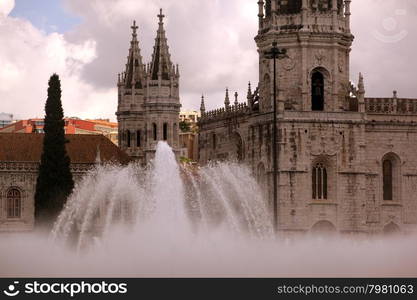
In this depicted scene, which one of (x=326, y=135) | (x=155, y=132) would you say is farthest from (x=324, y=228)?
(x=155, y=132)

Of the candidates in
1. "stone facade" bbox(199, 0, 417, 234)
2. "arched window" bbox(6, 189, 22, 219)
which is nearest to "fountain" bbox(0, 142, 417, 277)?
"stone facade" bbox(199, 0, 417, 234)

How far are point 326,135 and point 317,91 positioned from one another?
3037mm

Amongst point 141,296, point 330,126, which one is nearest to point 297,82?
point 330,126

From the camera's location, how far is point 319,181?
218ft

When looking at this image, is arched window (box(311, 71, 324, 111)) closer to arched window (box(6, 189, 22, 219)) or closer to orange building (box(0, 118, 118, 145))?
arched window (box(6, 189, 22, 219))

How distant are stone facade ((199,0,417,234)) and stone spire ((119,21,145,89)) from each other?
1774 centimetres

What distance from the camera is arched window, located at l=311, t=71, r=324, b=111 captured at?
67.6 meters

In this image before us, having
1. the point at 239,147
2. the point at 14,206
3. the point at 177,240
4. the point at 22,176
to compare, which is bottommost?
the point at 177,240

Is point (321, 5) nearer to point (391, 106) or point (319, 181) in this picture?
point (391, 106)

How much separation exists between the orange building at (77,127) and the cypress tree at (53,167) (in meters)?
67.9

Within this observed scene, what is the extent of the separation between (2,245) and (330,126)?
24407mm

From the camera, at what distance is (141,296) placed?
35938 mm

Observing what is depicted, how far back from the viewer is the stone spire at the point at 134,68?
8588 cm

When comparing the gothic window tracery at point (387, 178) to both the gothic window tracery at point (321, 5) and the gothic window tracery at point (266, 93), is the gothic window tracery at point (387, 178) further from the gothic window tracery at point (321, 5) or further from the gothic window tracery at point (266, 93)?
the gothic window tracery at point (321, 5)
